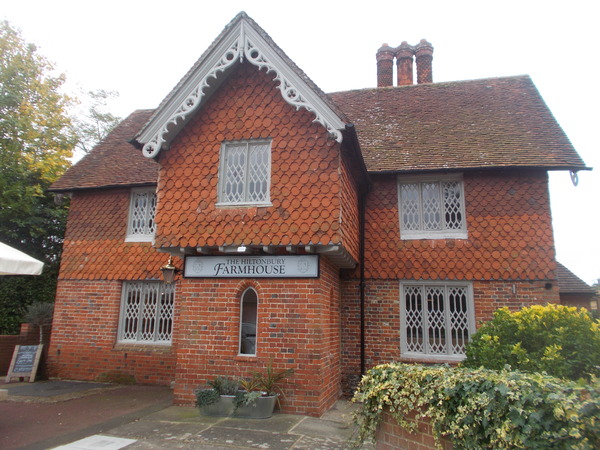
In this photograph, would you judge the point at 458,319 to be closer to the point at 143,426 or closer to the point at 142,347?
the point at 143,426

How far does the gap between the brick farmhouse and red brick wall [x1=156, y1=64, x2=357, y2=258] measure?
3 centimetres

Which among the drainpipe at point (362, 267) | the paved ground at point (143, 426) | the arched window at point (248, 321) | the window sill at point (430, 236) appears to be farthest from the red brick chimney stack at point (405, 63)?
the paved ground at point (143, 426)

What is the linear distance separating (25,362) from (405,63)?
16.0 metres

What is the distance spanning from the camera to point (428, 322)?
33.6ft

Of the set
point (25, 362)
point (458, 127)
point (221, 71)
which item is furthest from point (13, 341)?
point (458, 127)

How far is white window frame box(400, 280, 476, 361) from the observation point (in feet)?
32.8

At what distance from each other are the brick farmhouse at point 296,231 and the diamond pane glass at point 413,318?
0.10 feet

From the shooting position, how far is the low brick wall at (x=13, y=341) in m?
13.1

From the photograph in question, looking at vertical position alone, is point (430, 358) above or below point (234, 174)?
below

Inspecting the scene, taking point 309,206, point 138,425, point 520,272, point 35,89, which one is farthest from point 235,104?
point 35,89

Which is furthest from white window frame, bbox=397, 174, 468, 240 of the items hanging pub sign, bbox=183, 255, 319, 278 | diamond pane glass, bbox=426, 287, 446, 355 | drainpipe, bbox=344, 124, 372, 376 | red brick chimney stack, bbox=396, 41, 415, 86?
red brick chimney stack, bbox=396, 41, 415, 86

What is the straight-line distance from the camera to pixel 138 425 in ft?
24.0

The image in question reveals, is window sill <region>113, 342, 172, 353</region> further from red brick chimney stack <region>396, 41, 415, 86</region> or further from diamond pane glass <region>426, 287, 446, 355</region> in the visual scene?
red brick chimney stack <region>396, 41, 415, 86</region>

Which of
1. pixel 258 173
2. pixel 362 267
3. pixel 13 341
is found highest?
pixel 258 173
